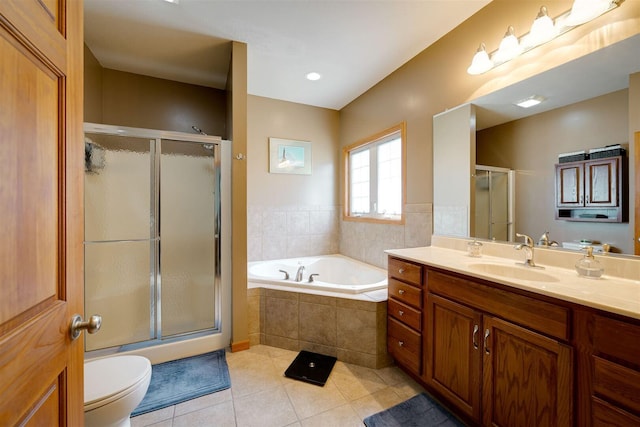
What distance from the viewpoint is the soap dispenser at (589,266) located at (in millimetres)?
1239

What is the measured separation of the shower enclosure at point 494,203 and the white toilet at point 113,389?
222 centimetres

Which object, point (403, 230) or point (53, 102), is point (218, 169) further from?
point (403, 230)

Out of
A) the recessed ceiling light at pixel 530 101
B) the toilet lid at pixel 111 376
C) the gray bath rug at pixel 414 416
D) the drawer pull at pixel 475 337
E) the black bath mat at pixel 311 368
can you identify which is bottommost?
the gray bath rug at pixel 414 416

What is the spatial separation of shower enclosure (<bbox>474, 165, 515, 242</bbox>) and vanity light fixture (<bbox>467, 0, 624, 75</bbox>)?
2.24ft

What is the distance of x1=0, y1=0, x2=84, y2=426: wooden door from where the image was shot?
48 cm

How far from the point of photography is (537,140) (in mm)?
1573

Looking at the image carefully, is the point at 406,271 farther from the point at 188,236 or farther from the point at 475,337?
the point at 188,236

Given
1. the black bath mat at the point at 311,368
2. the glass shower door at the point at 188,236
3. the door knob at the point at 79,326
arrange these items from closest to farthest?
1. the door knob at the point at 79,326
2. the black bath mat at the point at 311,368
3. the glass shower door at the point at 188,236

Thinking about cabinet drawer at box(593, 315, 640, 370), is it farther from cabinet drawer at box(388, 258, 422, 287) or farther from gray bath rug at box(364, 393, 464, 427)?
gray bath rug at box(364, 393, 464, 427)

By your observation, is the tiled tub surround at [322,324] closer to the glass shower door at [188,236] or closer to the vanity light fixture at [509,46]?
the glass shower door at [188,236]

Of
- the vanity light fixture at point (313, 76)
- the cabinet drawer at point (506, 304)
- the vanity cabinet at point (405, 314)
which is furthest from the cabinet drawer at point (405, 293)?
the vanity light fixture at point (313, 76)

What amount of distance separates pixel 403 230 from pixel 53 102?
248 cm

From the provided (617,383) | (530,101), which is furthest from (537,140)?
(617,383)

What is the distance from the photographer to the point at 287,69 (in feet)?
8.59
